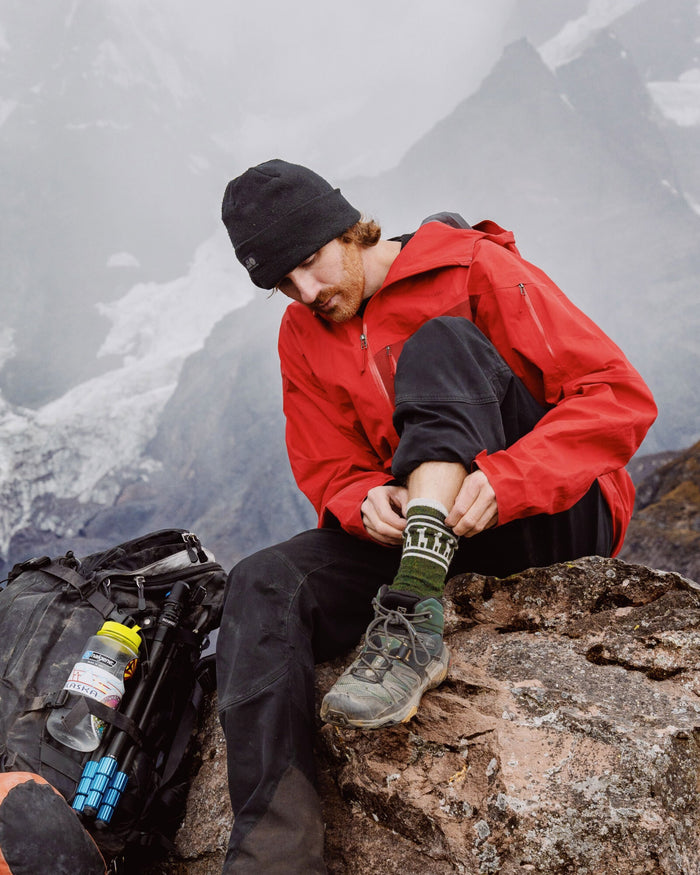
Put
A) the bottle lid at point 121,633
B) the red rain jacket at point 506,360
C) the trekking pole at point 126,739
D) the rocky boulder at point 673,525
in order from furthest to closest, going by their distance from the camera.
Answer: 1. the rocky boulder at point 673,525
2. the bottle lid at point 121,633
3. the trekking pole at point 126,739
4. the red rain jacket at point 506,360

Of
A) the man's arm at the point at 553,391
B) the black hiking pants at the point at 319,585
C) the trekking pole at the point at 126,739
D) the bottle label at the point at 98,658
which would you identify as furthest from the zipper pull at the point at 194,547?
the man's arm at the point at 553,391

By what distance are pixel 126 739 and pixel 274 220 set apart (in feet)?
7.40

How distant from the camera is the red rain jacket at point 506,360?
6.20ft

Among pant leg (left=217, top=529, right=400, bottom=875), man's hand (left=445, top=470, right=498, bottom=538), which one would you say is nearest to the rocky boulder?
pant leg (left=217, top=529, right=400, bottom=875)

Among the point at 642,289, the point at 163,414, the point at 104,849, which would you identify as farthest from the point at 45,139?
the point at 104,849

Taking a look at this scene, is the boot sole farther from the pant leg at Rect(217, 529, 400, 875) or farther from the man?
the pant leg at Rect(217, 529, 400, 875)

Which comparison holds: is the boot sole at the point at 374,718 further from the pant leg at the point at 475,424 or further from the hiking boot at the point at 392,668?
the pant leg at the point at 475,424

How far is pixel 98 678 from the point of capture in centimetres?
228

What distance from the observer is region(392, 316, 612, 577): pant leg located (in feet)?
6.08

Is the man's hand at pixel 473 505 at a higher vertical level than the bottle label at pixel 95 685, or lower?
higher

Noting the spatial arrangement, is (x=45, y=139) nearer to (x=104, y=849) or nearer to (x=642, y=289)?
(x=642, y=289)

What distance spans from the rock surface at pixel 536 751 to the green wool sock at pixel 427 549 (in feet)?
1.65

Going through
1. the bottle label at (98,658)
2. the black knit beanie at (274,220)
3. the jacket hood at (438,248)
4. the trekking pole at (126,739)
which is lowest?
the trekking pole at (126,739)

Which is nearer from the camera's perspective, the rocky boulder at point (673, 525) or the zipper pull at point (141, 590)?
the zipper pull at point (141, 590)
